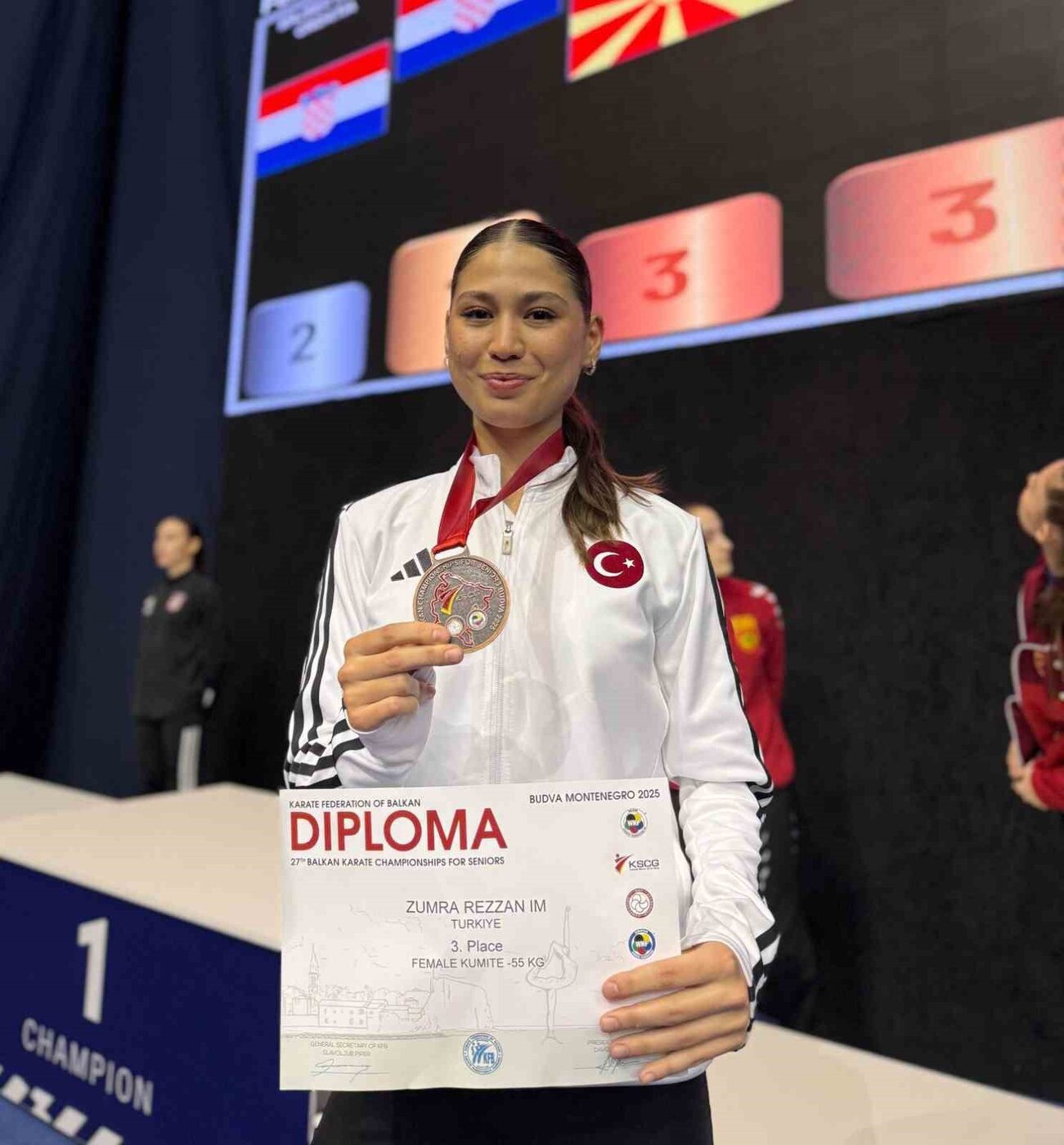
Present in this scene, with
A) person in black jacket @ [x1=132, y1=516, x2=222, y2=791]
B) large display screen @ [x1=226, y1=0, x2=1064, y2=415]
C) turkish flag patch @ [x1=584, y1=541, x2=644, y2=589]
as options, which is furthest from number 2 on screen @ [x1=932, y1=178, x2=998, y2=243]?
person in black jacket @ [x1=132, y1=516, x2=222, y2=791]

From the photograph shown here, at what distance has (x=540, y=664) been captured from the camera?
2.10ft

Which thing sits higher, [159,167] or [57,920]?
[159,167]

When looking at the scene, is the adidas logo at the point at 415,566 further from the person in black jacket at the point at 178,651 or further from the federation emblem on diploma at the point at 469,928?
the person in black jacket at the point at 178,651

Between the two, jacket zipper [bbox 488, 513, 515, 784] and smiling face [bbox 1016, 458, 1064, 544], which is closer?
jacket zipper [bbox 488, 513, 515, 784]

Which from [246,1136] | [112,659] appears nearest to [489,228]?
[246,1136]

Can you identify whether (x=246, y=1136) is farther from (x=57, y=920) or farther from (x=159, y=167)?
(x=159, y=167)

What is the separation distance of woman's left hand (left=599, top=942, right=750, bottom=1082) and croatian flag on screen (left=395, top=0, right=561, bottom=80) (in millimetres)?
2968

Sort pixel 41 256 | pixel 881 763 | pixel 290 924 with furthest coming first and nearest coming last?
pixel 41 256 < pixel 881 763 < pixel 290 924

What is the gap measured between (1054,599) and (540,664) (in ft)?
4.22

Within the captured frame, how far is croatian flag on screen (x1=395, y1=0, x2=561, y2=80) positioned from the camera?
9.51 ft

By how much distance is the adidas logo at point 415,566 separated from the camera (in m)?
0.67

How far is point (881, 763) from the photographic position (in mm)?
2316

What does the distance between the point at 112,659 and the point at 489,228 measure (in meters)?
4.40
